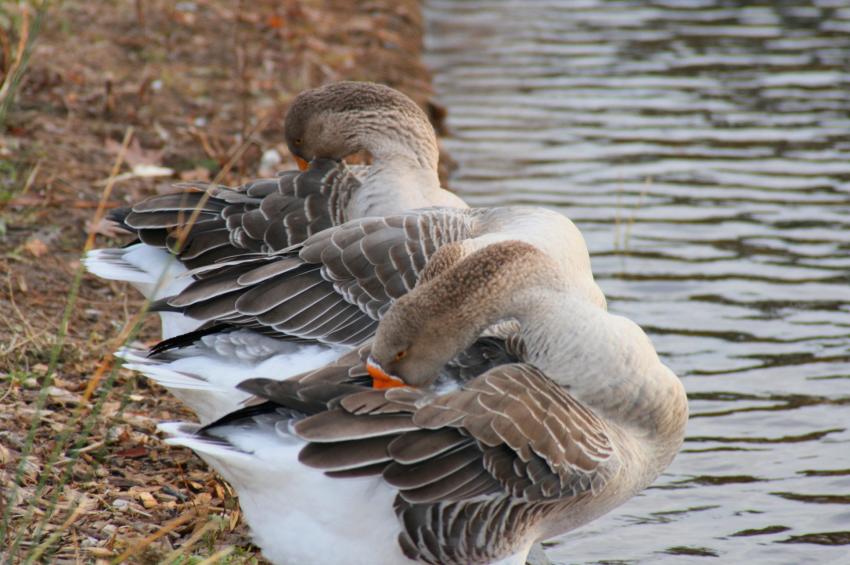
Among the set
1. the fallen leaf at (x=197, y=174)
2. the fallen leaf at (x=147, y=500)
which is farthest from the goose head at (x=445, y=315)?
the fallen leaf at (x=197, y=174)

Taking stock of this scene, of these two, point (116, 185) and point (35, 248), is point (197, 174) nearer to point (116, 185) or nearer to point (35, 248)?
point (116, 185)

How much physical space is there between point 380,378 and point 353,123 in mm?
2908

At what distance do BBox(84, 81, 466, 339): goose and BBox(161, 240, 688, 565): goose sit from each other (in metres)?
1.47

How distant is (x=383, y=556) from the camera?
4230 mm

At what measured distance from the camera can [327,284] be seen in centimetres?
555

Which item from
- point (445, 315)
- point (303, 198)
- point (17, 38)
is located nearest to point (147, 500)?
point (445, 315)

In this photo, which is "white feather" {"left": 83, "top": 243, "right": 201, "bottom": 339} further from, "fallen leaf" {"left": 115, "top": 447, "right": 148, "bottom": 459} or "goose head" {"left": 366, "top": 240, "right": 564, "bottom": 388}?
"goose head" {"left": 366, "top": 240, "right": 564, "bottom": 388}

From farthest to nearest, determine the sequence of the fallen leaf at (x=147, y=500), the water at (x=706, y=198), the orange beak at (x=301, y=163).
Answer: the orange beak at (x=301, y=163), the water at (x=706, y=198), the fallen leaf at (x=147, y=500)

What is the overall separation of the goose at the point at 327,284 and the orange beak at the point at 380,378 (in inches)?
30.4

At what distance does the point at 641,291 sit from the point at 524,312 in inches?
149

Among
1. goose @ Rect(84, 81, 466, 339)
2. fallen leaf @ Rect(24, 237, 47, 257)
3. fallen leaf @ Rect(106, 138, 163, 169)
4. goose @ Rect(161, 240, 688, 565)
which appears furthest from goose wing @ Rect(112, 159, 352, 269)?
fallen leaf @ Rect(106, 138, 163, 169)

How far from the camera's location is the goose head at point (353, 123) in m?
6.98

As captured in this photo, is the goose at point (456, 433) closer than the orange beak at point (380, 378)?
Yes

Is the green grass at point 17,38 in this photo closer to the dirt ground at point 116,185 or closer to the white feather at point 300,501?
the dirt ground at point 116,185
